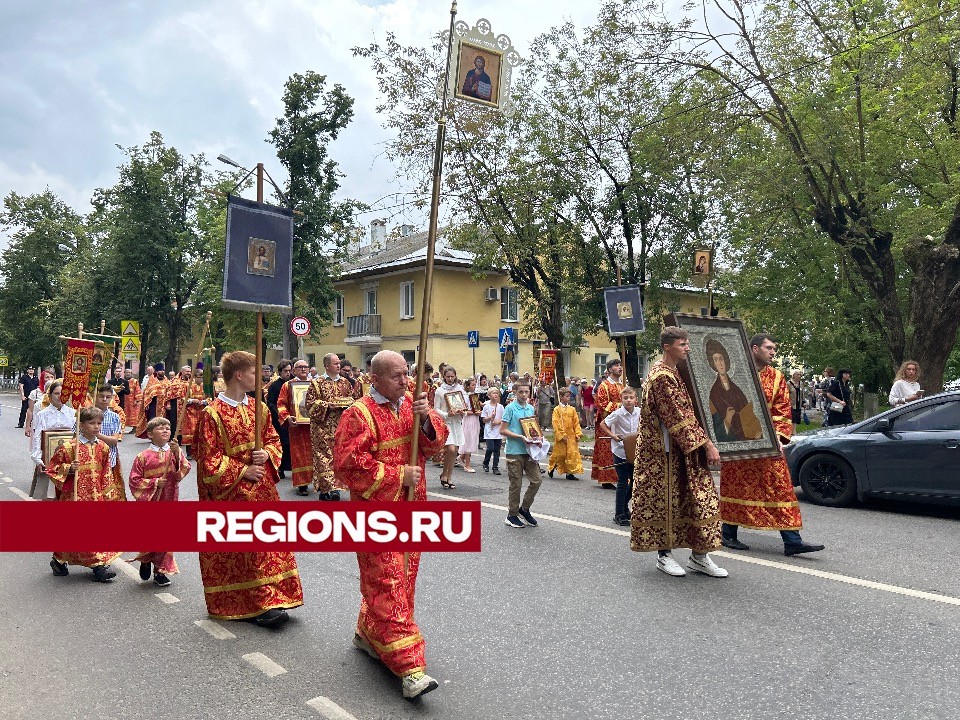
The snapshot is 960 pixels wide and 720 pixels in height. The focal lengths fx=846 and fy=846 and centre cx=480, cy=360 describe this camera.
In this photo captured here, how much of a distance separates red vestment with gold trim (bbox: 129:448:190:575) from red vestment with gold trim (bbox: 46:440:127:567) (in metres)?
0.50

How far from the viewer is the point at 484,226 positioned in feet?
80.4

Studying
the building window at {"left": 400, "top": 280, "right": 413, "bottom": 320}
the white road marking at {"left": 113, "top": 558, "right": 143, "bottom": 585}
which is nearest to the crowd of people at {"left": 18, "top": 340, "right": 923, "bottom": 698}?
the white road marking at {"left": 113, "top": 558, "right": 143, "bottom": 585}

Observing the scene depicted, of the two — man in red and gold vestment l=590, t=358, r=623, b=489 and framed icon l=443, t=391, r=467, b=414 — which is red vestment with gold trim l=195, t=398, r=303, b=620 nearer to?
man in red and gold vestment l=590, t=358, r=623, b=489

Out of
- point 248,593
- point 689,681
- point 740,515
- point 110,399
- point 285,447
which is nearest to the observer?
point 689,681

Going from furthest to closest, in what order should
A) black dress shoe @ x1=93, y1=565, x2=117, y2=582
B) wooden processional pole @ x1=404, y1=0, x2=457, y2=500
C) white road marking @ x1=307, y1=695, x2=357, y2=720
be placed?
black dress shoe @ x1=93, y1=565, x2=117, y2=582 < wooden processional pole @ x1=404, y1=0, x2=457, y2=500 < white road marking @ x1=307, y1=695, x2=357, y2=720

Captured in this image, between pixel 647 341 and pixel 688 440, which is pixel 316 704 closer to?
pixel 688 440

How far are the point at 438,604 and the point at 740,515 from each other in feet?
9.67

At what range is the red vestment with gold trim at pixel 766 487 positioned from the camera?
23.3 ft

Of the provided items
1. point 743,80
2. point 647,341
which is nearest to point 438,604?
point 743,80

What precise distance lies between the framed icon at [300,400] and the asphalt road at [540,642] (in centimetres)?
418

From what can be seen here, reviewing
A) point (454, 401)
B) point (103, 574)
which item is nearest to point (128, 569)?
point (103, 574)

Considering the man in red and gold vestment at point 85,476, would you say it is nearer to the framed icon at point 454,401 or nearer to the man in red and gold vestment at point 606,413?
the man in red and gold vestment at point 606,413

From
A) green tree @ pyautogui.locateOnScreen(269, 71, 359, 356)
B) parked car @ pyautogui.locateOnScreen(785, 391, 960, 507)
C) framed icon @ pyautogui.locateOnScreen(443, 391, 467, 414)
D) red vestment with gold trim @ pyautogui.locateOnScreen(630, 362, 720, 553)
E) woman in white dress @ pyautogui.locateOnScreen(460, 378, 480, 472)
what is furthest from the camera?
green tree @ pyautogui.locateOnScreen(269, 71, 359, 356)

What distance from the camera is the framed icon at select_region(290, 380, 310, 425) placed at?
11459 millimetres
